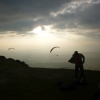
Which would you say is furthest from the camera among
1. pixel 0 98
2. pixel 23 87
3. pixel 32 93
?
pixel 23 87

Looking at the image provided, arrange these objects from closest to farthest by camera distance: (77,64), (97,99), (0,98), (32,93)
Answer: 1. (97,99)
2. (0,98)
3. (32,93)
4. (77,64)

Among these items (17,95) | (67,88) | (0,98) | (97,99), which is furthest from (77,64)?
(0,98)

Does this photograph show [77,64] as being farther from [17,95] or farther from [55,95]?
[17,95]

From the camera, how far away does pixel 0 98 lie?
1236 cm

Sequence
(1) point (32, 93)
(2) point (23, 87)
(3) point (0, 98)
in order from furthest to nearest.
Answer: (2) point (23, 87), (1) point (32, 93), (3) point (0, 98)

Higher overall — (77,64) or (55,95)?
(77,64)

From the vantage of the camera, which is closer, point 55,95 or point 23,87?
point 55,95

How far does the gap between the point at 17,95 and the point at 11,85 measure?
2.99 meters

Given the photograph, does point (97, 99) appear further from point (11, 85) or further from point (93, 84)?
point (11, 85)

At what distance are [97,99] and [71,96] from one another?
7.04ft

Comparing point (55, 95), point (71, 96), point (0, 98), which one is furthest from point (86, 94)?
point (0, 98)

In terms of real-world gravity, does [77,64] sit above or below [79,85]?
above

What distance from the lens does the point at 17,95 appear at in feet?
42.5

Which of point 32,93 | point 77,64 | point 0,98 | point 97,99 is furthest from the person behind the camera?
point 77,64
